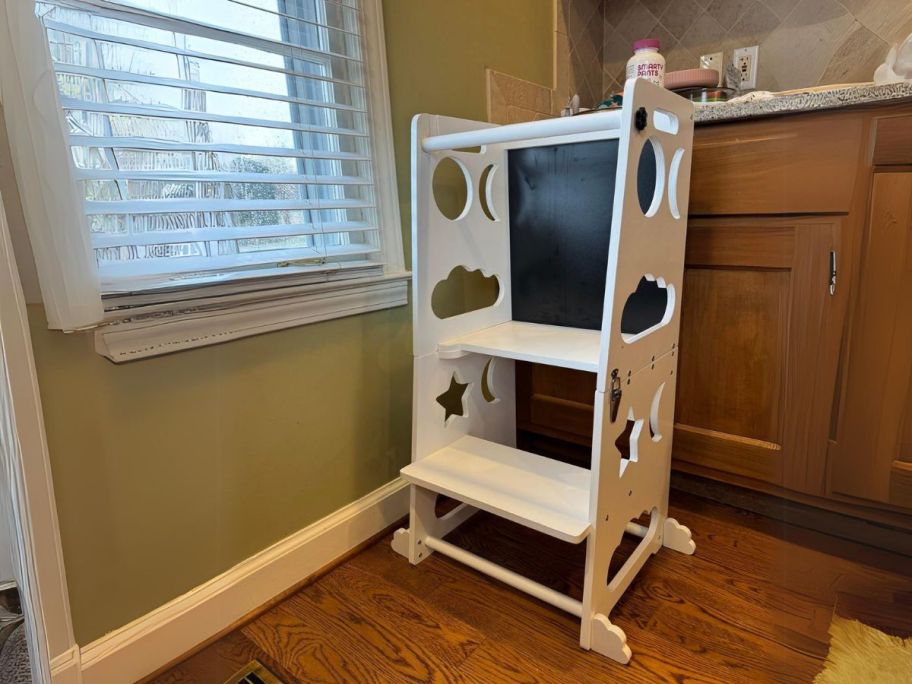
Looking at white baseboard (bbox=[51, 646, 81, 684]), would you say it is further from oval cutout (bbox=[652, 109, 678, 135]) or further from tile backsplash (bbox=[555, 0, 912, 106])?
tile backsplash (bbox=[555, 0, 912, 106])

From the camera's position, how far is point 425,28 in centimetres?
134

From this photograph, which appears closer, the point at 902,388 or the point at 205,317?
the point at 205,317

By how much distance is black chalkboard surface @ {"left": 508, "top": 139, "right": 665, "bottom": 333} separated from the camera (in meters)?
1.29

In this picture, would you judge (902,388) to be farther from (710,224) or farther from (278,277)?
(278,277)

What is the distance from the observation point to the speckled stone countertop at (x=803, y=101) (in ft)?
3.43

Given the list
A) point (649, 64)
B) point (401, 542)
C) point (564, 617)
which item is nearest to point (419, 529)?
point (401, 542)

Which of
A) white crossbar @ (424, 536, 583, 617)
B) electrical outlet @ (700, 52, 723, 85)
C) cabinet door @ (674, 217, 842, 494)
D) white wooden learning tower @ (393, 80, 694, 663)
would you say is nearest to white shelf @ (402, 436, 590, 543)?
white wooden learning tower @ (393, 80, 694, 663)

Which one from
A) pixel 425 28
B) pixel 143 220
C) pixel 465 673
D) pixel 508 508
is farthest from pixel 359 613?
pixel 425 28

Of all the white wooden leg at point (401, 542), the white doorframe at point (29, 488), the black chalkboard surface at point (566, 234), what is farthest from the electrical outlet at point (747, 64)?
the white doorframe at point (29, 488)

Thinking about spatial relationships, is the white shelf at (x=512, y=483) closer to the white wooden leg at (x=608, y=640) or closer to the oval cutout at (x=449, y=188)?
the white wooden leg at (x=608, y=640)

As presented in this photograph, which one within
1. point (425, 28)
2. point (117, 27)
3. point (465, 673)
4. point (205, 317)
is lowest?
point (465, 673)

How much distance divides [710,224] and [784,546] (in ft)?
2.53

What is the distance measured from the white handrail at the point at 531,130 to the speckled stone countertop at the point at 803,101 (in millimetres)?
349

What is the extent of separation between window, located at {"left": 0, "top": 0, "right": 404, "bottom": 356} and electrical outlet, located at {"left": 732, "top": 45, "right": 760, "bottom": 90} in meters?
1.11
